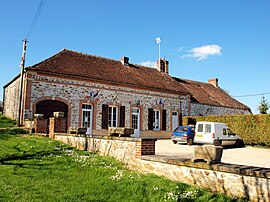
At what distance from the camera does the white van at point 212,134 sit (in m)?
16.4

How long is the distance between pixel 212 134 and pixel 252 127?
4.20m

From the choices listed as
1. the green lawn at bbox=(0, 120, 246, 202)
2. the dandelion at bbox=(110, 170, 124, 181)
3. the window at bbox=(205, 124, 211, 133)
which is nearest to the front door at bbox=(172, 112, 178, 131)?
the window at bbox=(205, 124, 211, 133)

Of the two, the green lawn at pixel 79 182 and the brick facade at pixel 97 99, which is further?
the brick facade at pixel 97 99

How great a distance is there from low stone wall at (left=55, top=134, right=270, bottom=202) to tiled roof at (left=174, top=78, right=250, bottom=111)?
19.5 m

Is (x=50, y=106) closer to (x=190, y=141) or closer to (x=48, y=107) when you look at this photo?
(x=48, y=107)

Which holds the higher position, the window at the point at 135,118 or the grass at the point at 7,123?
the window at the point at 135,118

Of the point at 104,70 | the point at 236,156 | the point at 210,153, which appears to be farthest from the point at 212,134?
the point at 210,153

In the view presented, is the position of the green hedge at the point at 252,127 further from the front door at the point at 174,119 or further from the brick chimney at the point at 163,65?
the brick chimney at the point at 163,65

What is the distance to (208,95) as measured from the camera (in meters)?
30.4

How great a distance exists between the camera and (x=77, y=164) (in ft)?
25.0

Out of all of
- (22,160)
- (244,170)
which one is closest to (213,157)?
(244,170)

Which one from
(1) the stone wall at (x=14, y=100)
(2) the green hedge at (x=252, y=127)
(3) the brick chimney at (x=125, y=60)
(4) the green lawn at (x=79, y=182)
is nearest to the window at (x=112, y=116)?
(3) the brick chimney at (x=125, y=60)

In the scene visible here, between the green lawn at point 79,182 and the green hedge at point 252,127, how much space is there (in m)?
13.4

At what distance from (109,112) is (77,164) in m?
12.9
